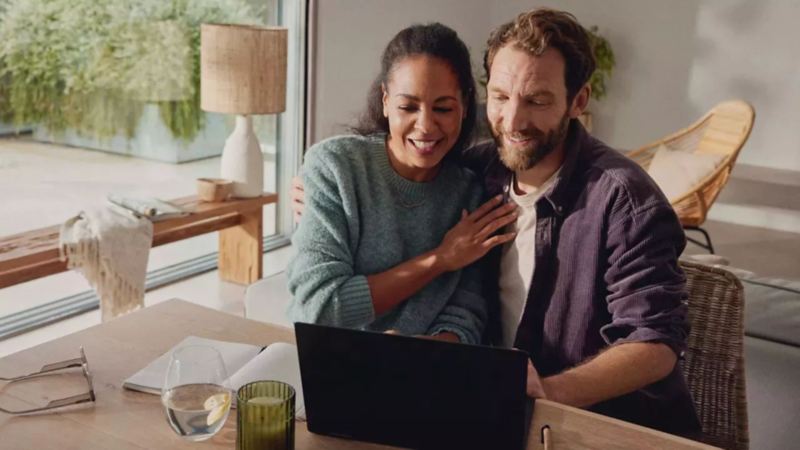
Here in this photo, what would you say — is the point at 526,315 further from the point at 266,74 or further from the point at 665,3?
the point at 665,3

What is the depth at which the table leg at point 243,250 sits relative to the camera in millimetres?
3824

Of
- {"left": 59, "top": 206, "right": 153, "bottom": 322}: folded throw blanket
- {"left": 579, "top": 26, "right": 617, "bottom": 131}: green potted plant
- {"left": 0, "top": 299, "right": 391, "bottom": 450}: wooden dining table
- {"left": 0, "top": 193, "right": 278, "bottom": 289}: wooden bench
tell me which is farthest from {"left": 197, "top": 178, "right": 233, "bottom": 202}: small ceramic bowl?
{"left": 579, "top": 26, "right": 617, "bottom": 131}: green potted plant

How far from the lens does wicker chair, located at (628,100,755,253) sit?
4270mm

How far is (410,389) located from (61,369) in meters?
0.57

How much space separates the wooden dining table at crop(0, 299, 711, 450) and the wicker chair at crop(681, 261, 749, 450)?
0.51 metres

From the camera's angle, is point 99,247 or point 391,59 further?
point 99,247

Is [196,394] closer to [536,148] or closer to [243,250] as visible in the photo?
[536,148]

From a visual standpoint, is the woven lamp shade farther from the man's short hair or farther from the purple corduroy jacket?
the purple corduroy jacket

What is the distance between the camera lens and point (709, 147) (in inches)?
185

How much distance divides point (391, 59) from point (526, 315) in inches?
22.8

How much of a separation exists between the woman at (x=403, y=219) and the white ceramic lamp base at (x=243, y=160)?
197cm

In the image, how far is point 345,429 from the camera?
1.18 m

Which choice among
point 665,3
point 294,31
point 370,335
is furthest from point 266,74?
point 665,3

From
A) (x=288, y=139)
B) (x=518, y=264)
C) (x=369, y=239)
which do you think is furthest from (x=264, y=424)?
(x=288, y=139)
